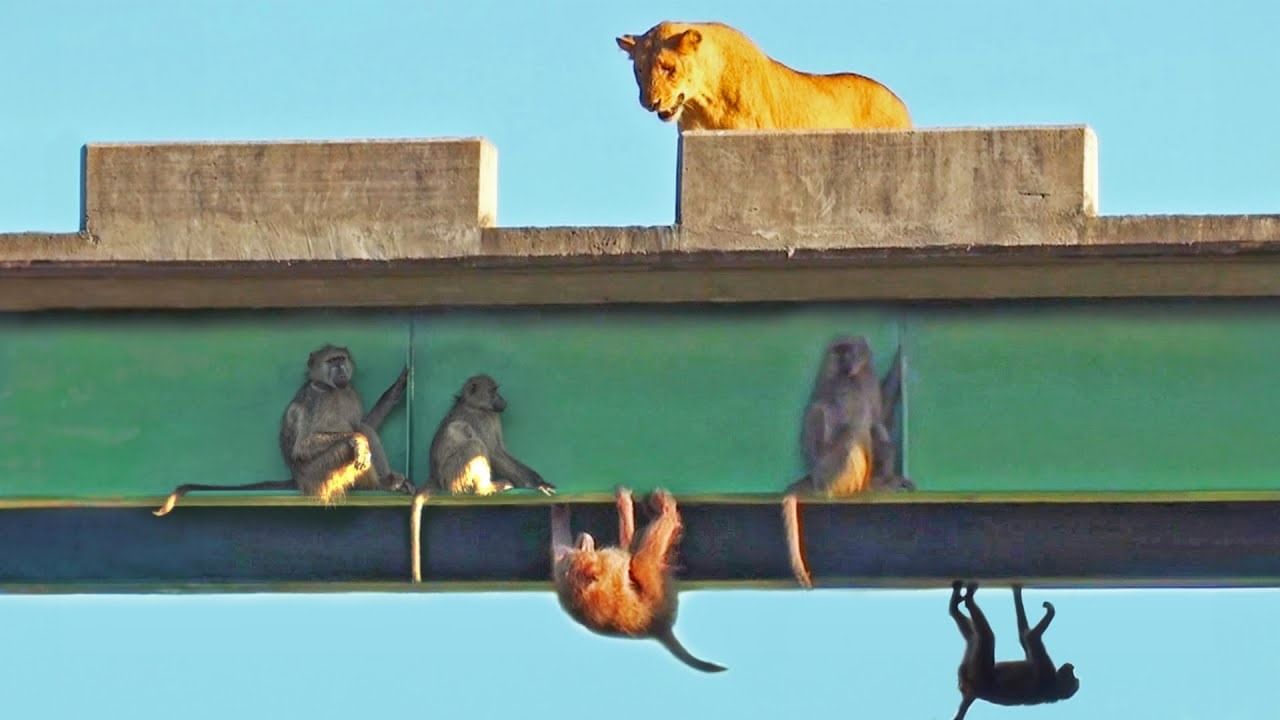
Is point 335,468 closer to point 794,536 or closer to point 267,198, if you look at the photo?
point 267,198

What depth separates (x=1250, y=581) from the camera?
878 inches

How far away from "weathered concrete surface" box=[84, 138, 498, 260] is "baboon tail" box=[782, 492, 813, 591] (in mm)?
2430

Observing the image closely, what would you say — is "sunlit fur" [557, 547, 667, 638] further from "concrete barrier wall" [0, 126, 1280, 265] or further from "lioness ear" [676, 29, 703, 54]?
"lioness ear" [676, 29, 703, 54]

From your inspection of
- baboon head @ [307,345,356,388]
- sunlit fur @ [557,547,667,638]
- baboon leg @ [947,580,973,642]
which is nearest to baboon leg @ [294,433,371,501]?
baboon head @ [307,345,356,388]

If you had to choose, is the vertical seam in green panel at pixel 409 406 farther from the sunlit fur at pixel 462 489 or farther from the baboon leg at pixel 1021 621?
the baboon leg at pixel 1021 621

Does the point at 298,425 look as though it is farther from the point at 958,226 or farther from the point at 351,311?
the point at 958,226

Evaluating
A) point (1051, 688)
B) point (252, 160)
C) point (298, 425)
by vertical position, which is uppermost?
point (252, 160)

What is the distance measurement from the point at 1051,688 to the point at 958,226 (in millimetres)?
4040

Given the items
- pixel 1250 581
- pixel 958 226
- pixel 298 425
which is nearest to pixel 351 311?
pixel 298 425

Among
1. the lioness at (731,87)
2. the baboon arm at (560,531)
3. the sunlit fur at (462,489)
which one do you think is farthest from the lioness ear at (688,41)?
the baboon arm at (560,531)

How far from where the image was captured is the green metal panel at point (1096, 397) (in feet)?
72.8

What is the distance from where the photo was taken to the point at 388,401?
76.1 ft

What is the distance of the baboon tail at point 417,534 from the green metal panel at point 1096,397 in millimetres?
2959

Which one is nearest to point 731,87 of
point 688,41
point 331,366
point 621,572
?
point 688,41
